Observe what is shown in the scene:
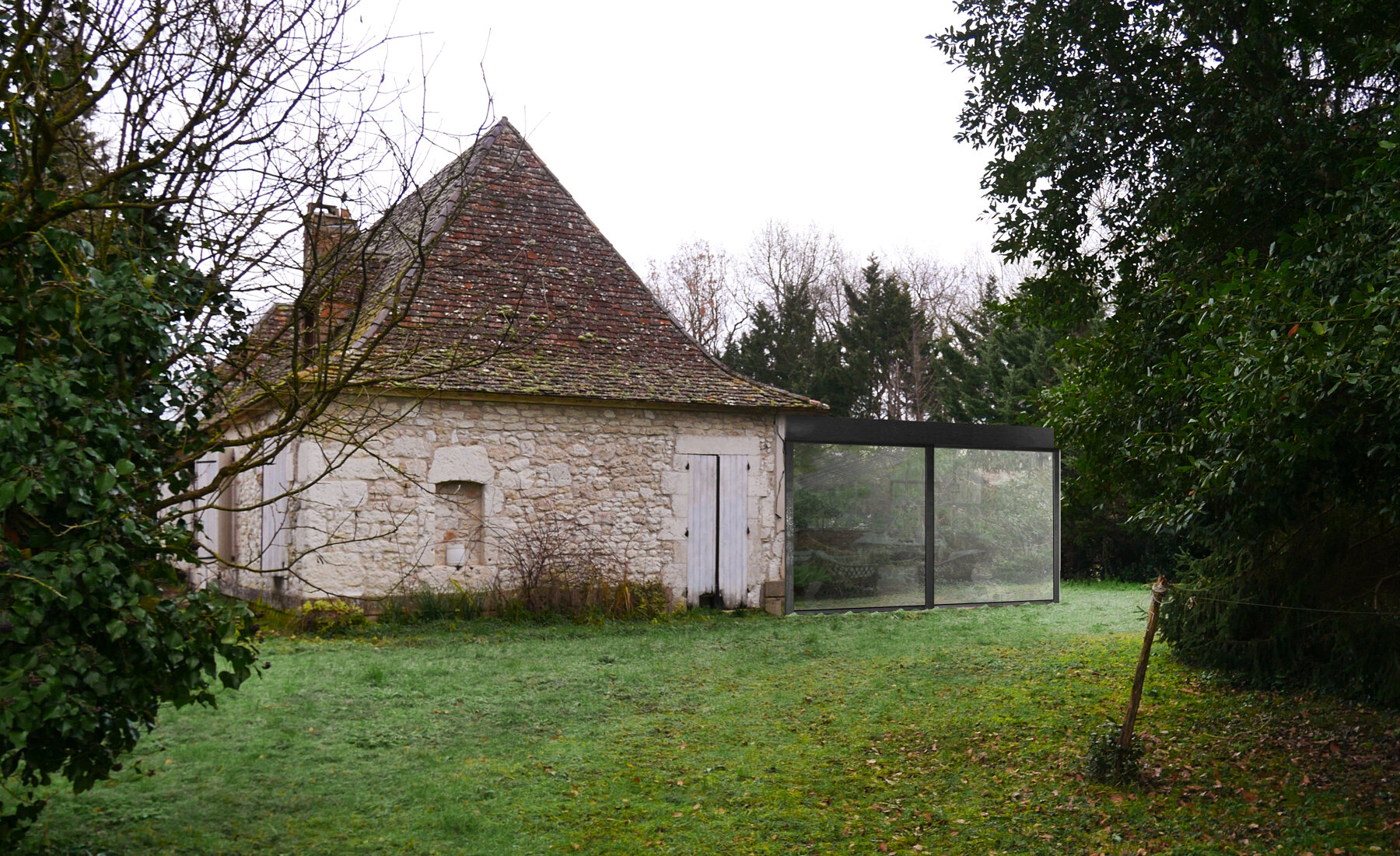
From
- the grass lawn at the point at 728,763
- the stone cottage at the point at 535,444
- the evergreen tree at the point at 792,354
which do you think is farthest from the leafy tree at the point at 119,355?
the evergreen tree at the point at 792,354

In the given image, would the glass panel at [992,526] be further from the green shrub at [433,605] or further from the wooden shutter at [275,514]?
the wooden shutter at [275,514]

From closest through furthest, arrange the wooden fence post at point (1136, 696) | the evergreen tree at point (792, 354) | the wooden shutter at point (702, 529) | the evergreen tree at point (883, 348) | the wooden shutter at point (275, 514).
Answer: the wooden fence post at point (1136, 696) → the wooden shutter at point (275, 514) → the wooden shutter at point (702, 529) → the evergreen tree at point (792, 354) → the evergreen tree at point (883, 348)

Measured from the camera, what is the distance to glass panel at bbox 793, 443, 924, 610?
14188mm

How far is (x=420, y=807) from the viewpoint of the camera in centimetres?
554

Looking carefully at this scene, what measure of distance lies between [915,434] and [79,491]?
12.5 meters

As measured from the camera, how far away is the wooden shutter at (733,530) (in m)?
13.7

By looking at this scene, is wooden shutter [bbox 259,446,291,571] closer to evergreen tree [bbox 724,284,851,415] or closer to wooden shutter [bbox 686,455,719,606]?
wooden shutter [bbox 686,455,719,606]

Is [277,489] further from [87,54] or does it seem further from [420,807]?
[87,54]

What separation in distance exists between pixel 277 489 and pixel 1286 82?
36.8 ft

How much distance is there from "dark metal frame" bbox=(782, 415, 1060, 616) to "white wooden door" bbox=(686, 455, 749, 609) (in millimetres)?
649

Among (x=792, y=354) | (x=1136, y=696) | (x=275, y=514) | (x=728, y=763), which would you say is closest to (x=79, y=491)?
(x=728, y=763)

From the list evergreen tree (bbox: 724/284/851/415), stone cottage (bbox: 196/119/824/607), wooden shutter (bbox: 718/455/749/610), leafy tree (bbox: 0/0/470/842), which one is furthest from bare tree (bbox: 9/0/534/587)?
evergreen tree (bbox: 724/284/851/415)

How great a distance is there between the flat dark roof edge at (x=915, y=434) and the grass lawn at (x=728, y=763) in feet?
15.0

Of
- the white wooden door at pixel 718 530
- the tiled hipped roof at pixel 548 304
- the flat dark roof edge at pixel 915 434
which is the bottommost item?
the white wooden door at pixel 718 530
